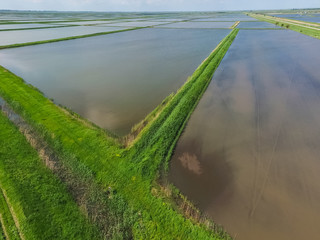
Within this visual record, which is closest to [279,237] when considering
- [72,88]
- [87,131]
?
[87,131]

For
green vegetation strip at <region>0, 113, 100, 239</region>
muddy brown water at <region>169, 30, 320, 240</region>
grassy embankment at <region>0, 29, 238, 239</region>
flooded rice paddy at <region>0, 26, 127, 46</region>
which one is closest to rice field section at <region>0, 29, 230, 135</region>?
grassy embankment at <region>0, 29, 238, 239</region>

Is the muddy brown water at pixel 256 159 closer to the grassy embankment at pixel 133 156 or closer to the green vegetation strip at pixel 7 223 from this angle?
the grassy embankment at pixel 133 156

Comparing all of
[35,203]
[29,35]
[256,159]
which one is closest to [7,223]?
[35,203]

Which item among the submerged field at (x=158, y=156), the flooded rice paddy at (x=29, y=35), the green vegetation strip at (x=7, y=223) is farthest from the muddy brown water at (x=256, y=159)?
the flooded rice paddy at (x=29, y=35)

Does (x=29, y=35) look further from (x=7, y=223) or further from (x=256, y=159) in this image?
(x=256, y=159)

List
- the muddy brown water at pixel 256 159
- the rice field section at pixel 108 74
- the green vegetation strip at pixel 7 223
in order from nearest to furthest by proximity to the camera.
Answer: the green vegetation strip at pixel 7 223 < the muddy brown water at pixel 256 159 < the rice field section at pixel 108 74

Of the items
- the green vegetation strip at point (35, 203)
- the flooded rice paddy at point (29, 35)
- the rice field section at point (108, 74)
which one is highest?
the green vegetation strip at point (35, 203)
